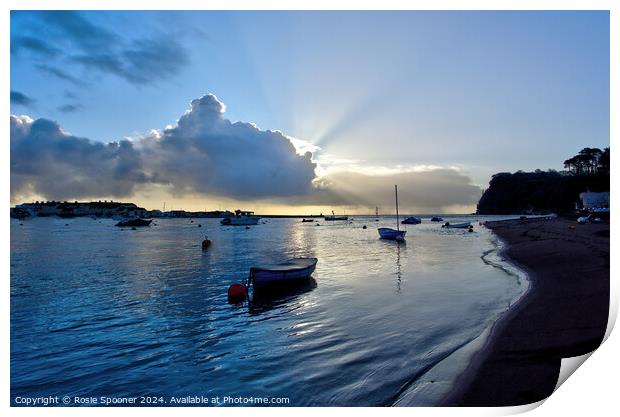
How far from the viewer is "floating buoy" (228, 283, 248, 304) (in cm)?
1576

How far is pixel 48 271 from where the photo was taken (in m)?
25.1

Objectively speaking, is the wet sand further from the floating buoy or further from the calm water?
the floating buoy

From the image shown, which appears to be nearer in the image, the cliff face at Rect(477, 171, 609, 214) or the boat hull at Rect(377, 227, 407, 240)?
the boat hull at Rect(377, 227, 407, 240)

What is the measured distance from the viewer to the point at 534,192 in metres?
156

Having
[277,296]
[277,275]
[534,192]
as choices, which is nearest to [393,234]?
[277,275]

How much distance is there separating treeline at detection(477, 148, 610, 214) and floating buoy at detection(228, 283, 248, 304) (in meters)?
66.2

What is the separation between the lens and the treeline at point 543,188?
75.0m

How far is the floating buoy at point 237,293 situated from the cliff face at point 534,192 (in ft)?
271

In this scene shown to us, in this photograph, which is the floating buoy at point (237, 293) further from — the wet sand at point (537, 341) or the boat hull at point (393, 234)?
the boat hull at point (393, 234)

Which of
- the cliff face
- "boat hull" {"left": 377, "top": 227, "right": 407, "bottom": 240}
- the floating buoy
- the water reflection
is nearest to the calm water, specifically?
the water reflection

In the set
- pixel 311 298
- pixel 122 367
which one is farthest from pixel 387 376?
pixel 311 298

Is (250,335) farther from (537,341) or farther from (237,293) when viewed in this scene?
(537,341)

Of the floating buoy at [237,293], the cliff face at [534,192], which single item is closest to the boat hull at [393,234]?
the floating buoy at [237,293]
